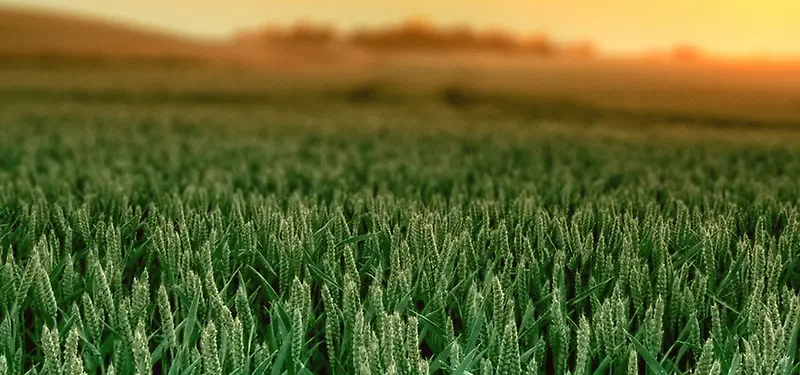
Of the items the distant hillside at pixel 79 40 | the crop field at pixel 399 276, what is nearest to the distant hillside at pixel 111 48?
the distant hillside at pixel 79 40

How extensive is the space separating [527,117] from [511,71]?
406cm

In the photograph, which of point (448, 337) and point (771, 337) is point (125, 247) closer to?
point (448, 337)

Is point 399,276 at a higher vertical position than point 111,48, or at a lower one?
higher

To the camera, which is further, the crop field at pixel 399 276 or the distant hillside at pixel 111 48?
the distant hillside at pixel 111 48

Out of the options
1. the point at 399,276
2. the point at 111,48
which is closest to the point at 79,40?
the point at 111,48

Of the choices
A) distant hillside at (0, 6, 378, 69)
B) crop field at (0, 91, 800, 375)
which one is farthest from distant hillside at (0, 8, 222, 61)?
crop field at (0, 91, 800, 375)

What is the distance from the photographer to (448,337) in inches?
54.3

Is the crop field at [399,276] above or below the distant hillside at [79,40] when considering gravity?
above

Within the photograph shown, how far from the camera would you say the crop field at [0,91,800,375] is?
1312 millimetres

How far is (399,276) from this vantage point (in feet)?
4.98

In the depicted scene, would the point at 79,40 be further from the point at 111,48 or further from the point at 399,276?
the point at 399,276

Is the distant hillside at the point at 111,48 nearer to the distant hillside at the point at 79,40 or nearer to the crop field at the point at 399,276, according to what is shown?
the distant hillside at the point at 79,40

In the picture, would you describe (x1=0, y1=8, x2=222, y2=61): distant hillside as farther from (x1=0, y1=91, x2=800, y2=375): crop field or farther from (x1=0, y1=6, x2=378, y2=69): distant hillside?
(x1=0, y1=91, x2=800, y2=375): crop field

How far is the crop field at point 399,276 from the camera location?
4.30 ft
